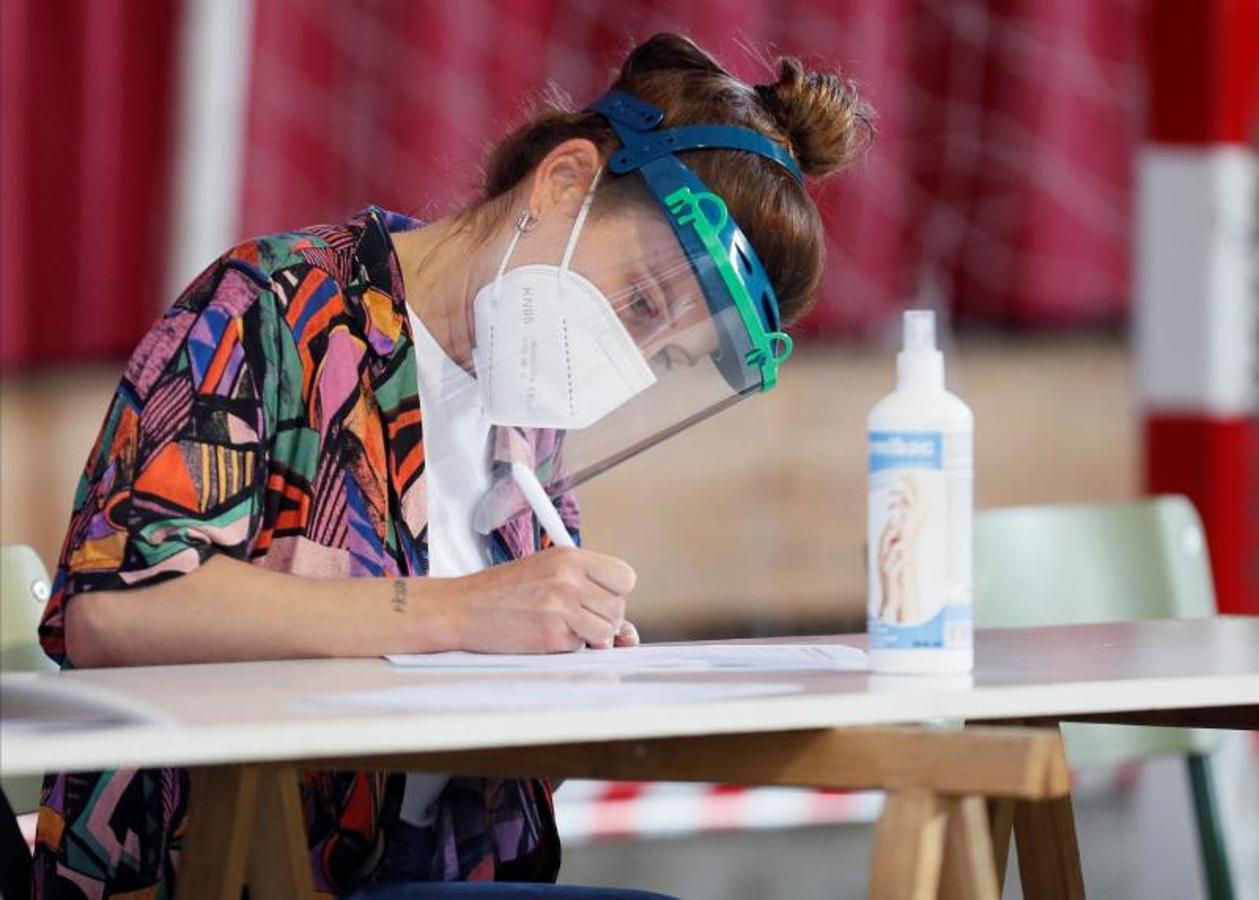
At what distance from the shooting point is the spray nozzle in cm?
113

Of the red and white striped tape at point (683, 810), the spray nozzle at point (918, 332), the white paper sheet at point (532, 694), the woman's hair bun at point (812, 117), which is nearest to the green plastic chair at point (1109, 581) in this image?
the woman's hair bun at point (812, 117)

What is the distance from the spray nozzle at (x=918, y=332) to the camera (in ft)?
3.71

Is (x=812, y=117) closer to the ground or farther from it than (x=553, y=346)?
farther from it

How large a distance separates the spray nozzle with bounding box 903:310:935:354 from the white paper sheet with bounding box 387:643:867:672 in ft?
0.62

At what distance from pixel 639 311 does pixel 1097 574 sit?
79cm

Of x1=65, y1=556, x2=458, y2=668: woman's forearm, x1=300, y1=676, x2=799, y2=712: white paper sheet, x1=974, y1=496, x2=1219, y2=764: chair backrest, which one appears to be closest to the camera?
x1=300, y1=676, x2=799, y2=712: white paper sheet

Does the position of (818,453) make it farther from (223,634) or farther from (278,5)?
(223,634)

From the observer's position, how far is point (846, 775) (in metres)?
1.00

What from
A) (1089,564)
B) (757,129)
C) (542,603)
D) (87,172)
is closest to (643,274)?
(757,129)

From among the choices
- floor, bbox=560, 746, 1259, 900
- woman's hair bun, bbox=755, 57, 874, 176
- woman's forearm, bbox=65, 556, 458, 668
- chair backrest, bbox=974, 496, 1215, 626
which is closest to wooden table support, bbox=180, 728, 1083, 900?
woman's forearm, bbox=65, 556, 458, 668

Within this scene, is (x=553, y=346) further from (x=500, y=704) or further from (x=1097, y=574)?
(x=1097, y=574)

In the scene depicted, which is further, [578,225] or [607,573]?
[578,225]

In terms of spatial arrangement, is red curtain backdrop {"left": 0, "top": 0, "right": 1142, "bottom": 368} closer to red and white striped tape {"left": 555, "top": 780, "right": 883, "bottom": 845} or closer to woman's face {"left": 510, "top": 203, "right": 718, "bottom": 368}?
red and white striped tape {"left": 555, "top": 780, "right": 883, "bottom": 845}

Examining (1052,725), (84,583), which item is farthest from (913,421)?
(84,583)
